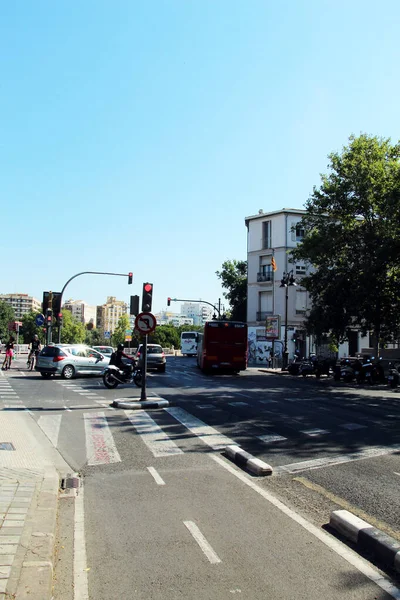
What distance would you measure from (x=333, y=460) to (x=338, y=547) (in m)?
3.41

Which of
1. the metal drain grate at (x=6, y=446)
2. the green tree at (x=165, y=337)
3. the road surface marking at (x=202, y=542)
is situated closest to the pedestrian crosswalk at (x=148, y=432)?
the metal drain grate at (x=6, y=446)

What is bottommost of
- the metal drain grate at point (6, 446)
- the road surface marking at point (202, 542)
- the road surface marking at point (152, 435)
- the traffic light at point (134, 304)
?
the road surface marking at point (152, 435)

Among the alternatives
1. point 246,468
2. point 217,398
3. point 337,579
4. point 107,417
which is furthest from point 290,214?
point 337,579

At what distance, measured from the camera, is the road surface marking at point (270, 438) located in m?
9.41

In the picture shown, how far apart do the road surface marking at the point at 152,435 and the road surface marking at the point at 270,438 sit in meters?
1.62

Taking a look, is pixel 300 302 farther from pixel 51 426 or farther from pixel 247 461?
pixel 247 461

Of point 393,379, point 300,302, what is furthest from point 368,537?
point 300,302

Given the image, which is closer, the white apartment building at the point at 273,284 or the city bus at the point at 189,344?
the white apartment building at the point at 273,284

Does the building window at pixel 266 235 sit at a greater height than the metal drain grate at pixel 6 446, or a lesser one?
greater

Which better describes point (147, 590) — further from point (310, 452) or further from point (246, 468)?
point (310, 452)

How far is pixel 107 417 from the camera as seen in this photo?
39.8ft

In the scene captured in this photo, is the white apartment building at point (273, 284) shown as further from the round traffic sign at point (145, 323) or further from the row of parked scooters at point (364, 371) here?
the round traffic sign at point (145, 323)

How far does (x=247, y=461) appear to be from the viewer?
760 cm

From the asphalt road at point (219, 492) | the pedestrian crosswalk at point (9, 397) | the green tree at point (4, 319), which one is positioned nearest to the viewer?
the asphalt road at point (219, 492)
